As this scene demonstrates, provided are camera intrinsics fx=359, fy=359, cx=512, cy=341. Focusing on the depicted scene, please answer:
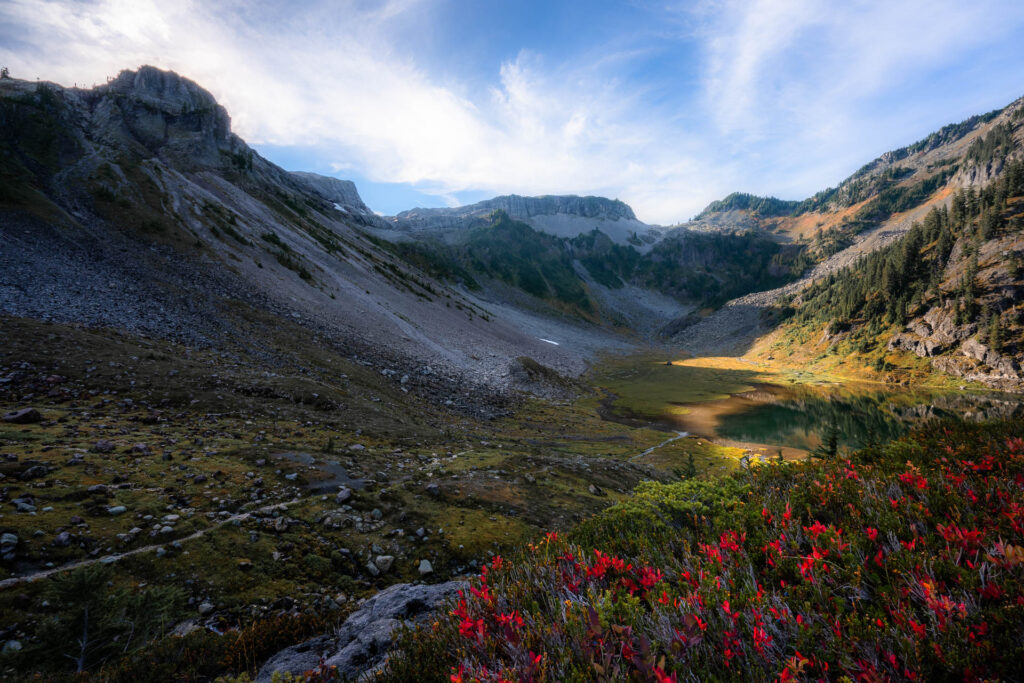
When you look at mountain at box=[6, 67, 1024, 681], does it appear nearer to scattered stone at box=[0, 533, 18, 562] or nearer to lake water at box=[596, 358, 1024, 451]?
scattered stone at box=[0, 533, 18, 562]

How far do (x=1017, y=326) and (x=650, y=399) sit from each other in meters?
53.8

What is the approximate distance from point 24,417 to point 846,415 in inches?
2290

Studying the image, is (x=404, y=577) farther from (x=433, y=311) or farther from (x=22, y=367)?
(x=433, y=311)

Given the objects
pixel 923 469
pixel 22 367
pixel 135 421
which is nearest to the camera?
pixel 923 469

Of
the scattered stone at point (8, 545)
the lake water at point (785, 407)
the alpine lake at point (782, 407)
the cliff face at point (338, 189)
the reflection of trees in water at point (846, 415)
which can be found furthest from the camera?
the cliff face at point (338, 189)

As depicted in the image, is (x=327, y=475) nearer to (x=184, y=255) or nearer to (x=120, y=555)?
(x=120, y=555)

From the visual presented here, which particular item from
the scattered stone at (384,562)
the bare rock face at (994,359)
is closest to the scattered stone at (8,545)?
the scattered stone at (384,562)

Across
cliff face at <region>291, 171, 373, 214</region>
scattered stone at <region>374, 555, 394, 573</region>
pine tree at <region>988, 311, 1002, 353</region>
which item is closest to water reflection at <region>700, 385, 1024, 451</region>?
pine tree at <region>988, 311, 1002, 353</region>

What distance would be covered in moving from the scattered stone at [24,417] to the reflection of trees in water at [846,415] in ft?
132

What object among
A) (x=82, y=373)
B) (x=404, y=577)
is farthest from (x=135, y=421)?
(x=404, y=577)

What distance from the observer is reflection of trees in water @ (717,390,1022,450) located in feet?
106

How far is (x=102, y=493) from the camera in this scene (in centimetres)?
661

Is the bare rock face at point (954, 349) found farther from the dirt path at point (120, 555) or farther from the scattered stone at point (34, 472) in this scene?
the scattered stone at point (34, 472)

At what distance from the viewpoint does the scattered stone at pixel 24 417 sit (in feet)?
28.3
